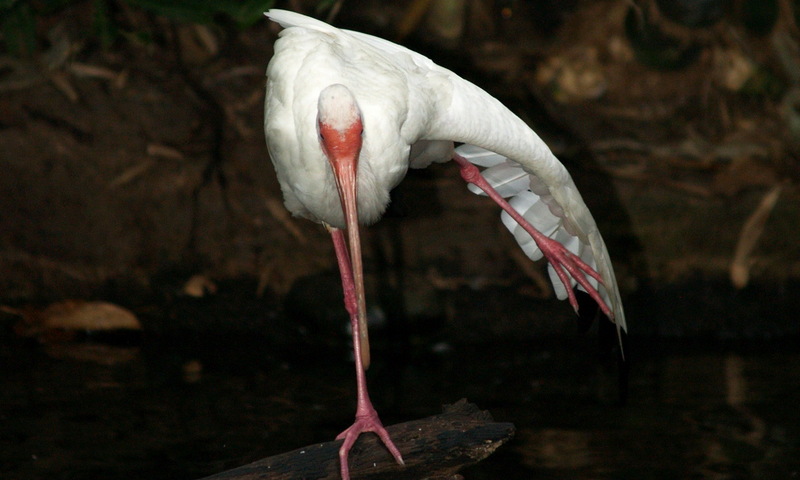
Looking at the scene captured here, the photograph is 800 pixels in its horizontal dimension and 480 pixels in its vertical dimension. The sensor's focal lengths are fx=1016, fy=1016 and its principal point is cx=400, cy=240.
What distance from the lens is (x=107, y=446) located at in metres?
3.28

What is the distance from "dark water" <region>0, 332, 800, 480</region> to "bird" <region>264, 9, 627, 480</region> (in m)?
0.55

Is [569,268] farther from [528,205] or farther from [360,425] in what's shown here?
[360,425]

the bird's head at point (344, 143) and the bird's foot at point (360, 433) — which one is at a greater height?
the bird's head at point (344, 143)

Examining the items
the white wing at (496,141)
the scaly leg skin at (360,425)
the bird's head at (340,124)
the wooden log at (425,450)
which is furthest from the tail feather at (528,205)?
the bird's head at (340,124)

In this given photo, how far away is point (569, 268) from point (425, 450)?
84 cm

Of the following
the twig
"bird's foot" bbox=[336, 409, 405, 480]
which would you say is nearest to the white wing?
"bird's foot" bbox=[336, 409, 405, 480]

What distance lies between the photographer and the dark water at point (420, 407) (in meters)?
3.20

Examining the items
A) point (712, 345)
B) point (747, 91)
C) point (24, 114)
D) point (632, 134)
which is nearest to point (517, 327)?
point (712, 345)

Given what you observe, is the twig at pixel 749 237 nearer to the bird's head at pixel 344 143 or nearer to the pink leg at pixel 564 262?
the pink leg at pixel 564 262

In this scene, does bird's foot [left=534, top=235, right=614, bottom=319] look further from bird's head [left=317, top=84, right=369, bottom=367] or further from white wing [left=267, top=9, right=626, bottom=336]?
bird's head [left=317, top=84, right=369, bottom=367]

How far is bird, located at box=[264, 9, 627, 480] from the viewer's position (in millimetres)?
2445

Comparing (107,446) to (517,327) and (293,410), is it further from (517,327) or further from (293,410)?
(517,327)

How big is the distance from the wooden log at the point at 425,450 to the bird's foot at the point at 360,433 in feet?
0.06

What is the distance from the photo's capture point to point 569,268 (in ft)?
9.95
